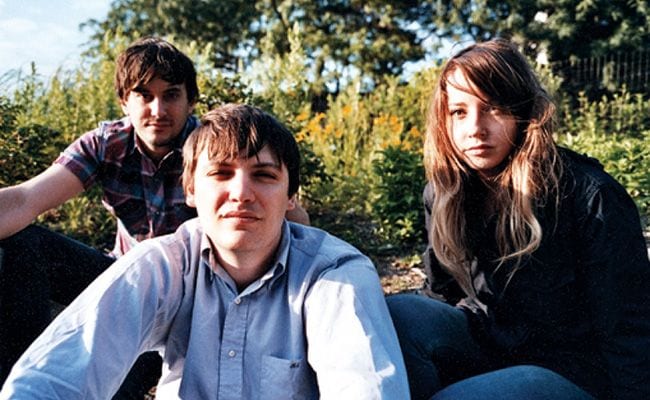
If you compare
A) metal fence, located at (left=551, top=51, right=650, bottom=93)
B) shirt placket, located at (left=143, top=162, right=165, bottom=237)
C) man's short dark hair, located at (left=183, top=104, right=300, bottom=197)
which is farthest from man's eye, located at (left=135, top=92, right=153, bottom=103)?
metal fence, located at (left=551, top=51, right=650, bottom=93)

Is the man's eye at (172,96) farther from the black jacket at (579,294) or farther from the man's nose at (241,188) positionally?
the black jacket at (579,294)

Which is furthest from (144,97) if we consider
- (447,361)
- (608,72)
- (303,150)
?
(608,72)

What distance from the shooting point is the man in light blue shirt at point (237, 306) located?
1512mm

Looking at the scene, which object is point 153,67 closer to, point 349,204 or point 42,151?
point 42,151

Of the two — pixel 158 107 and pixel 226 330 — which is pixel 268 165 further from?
pixel 158 107

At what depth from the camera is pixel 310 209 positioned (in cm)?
492

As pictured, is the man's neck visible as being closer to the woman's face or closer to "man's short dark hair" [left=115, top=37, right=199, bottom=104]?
the woman's face

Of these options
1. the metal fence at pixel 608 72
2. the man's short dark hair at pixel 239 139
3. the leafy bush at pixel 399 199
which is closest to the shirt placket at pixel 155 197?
the man's short dark hair at pixel 239 139

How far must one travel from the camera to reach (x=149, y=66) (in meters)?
2.56

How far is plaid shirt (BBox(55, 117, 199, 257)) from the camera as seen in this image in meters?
2.63

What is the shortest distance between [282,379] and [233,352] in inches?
5.4

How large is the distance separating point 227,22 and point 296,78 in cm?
1712

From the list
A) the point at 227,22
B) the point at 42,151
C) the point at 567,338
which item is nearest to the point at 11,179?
the point at 42,151

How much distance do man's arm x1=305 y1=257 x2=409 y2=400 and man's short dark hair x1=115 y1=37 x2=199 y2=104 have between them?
132 cm
